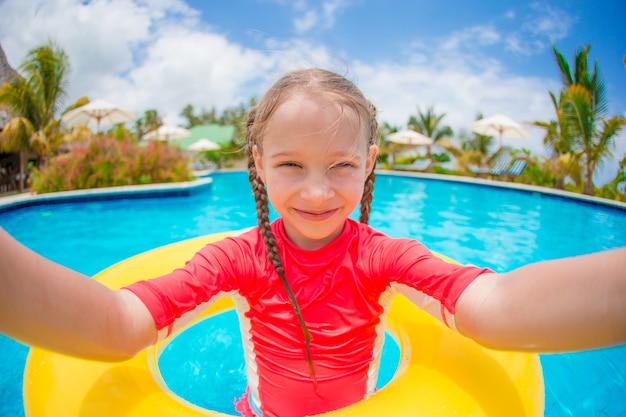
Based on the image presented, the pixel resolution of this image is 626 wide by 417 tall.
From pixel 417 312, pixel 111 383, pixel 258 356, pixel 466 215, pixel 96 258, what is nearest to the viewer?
pixel 111 383

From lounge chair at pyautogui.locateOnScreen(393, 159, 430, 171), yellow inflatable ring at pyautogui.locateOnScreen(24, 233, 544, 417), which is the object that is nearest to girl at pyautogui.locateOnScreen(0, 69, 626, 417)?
yellow inflatable ring at pyautogui.locateOnScreen(24, 233, 544, 417)

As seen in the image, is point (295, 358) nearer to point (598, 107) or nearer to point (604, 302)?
point (604, 302)

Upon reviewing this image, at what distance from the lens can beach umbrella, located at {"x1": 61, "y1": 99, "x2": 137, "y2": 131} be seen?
46.1ft

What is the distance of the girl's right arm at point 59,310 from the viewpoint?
56 cm

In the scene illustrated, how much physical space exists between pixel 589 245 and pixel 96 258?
802 centimetres

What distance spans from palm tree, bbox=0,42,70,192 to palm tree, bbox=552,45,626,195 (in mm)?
18054

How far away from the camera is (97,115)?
1464cm

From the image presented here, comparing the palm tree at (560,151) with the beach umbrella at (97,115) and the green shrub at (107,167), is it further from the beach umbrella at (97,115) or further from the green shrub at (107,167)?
the beach umbrella at (97,115)

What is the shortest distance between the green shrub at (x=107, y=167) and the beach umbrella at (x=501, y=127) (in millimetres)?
12941

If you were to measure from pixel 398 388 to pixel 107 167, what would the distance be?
12.0 metres

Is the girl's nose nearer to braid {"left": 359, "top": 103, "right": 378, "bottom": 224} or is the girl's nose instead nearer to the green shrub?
braid {"left": 359, "top": 103, "right": 378, "bottom": 224}

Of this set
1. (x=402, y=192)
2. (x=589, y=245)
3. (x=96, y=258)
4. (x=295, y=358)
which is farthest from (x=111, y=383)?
(x=402, y=192)

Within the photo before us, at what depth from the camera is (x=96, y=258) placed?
5.53m

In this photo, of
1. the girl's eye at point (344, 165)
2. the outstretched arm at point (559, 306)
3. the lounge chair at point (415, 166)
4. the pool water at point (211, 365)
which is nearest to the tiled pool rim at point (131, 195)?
the pool water at point (211, 365)
